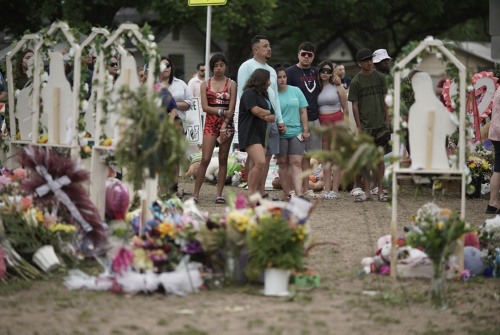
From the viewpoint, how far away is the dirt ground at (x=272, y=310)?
569cm

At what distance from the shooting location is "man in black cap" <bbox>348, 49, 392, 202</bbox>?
40.0ft

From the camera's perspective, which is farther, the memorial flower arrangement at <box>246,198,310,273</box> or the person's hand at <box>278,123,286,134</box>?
the person's hand at <box>278,123,286,134</box>

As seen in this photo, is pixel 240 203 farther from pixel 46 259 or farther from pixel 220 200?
pixel 220 200

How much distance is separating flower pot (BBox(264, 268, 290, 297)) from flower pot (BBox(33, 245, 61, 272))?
71.0 inches

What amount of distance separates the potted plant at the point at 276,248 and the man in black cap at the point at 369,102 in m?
5.73

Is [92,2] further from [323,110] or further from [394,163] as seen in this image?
[394,163]

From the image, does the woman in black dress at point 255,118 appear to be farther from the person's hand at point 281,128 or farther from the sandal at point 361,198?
the sandal at point 361,198

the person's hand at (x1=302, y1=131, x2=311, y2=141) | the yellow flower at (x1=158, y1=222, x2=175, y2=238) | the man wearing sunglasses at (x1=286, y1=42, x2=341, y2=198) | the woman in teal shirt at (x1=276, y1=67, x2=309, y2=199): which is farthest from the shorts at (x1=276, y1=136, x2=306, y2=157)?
the yellow flower at (x1=158, y1=222, x2=175, y2=238)

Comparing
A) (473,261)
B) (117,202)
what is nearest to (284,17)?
(117,202)

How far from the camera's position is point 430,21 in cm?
3725

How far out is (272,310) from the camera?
616 centimetres

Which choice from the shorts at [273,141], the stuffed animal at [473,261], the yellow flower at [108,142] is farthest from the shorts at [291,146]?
the stuffed animal at [473,261]

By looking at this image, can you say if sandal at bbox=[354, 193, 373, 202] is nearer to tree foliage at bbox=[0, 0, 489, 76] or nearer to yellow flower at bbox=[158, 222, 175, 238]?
yellow flower at bbox=[158, 222, 175, 238]

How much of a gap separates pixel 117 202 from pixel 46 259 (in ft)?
4.11
